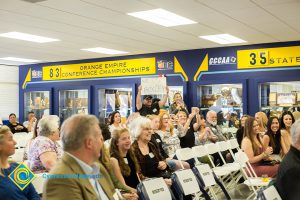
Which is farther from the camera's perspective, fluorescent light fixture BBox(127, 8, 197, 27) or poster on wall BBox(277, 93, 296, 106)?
poster on wall BBox(277, 93, 296, 106)

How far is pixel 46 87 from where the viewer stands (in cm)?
1377

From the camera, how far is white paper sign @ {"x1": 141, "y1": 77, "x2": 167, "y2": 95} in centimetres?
1052

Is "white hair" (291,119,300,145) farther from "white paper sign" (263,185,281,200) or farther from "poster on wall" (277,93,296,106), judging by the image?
"poster on wall" (277,93,296,106)

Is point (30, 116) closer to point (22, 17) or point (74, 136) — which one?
point (22, 17)

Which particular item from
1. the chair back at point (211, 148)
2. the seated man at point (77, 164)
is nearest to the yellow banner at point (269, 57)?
the chair back at point (211, 148)

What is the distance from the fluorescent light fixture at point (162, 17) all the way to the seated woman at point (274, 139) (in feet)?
7.31

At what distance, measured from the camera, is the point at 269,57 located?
396 inches

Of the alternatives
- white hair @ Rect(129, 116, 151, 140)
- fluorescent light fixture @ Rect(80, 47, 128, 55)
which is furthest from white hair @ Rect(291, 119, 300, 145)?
fluorescent light fixture @ Rect(80, 47, 128, 55)

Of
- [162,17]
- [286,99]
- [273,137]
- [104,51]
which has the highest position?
[162,17]

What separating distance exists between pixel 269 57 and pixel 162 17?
12.5 feet

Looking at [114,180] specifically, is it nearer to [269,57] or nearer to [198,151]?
[198,151]

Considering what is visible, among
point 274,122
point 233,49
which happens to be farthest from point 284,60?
point 274,122

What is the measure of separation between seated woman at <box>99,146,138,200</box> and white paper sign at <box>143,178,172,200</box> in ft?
1.43

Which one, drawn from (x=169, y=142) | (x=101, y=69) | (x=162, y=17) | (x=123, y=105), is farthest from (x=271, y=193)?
(x=101, y=69)
